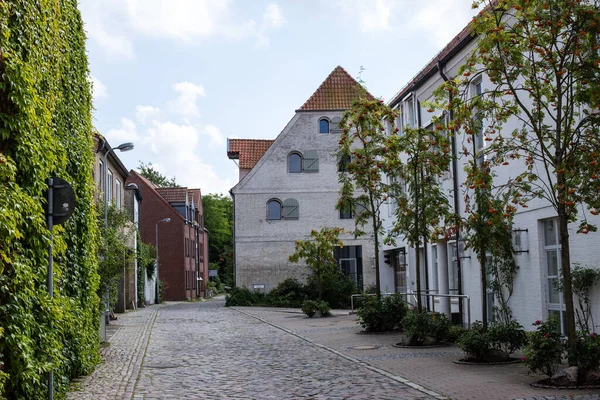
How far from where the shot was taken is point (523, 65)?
11.4 metres

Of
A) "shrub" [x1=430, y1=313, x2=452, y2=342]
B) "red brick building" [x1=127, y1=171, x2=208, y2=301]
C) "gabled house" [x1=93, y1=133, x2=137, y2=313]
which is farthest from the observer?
"red brick building" [x1=127, y1=171, x2=208, y2=301]

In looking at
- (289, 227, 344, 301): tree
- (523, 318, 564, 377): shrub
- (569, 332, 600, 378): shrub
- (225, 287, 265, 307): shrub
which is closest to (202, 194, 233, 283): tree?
(225, 287, 265, 307): shrub

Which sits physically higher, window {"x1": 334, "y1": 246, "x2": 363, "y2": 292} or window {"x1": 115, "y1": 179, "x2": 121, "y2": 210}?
window {"x1": 115, "y1": 179, "x2": 121, "y2": 210}

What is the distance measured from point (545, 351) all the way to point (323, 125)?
33.1 metres

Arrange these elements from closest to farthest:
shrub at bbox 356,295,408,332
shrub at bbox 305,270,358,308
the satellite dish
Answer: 1. the satellite dish
2. shrub at bbox 356,295,408,332
3. shrub at bbox 305,270,358,308

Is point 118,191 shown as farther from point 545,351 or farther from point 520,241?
point 545,351

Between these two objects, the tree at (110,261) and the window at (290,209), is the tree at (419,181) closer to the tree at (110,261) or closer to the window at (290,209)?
the tree at (110,261)

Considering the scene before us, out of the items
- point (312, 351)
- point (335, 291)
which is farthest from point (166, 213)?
point (312, 351)

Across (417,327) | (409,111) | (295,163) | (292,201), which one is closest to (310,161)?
(295,163)

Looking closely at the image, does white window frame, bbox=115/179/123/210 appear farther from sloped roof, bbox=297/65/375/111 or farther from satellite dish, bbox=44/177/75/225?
satellite dish, bbox=44/177/75/225

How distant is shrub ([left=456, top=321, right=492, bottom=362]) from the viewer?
13.1m

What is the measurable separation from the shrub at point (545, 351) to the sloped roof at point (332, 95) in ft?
106

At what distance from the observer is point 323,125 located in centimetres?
4291

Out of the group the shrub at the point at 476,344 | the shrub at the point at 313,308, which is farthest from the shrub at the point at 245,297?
the shrub at the point at 476,344
